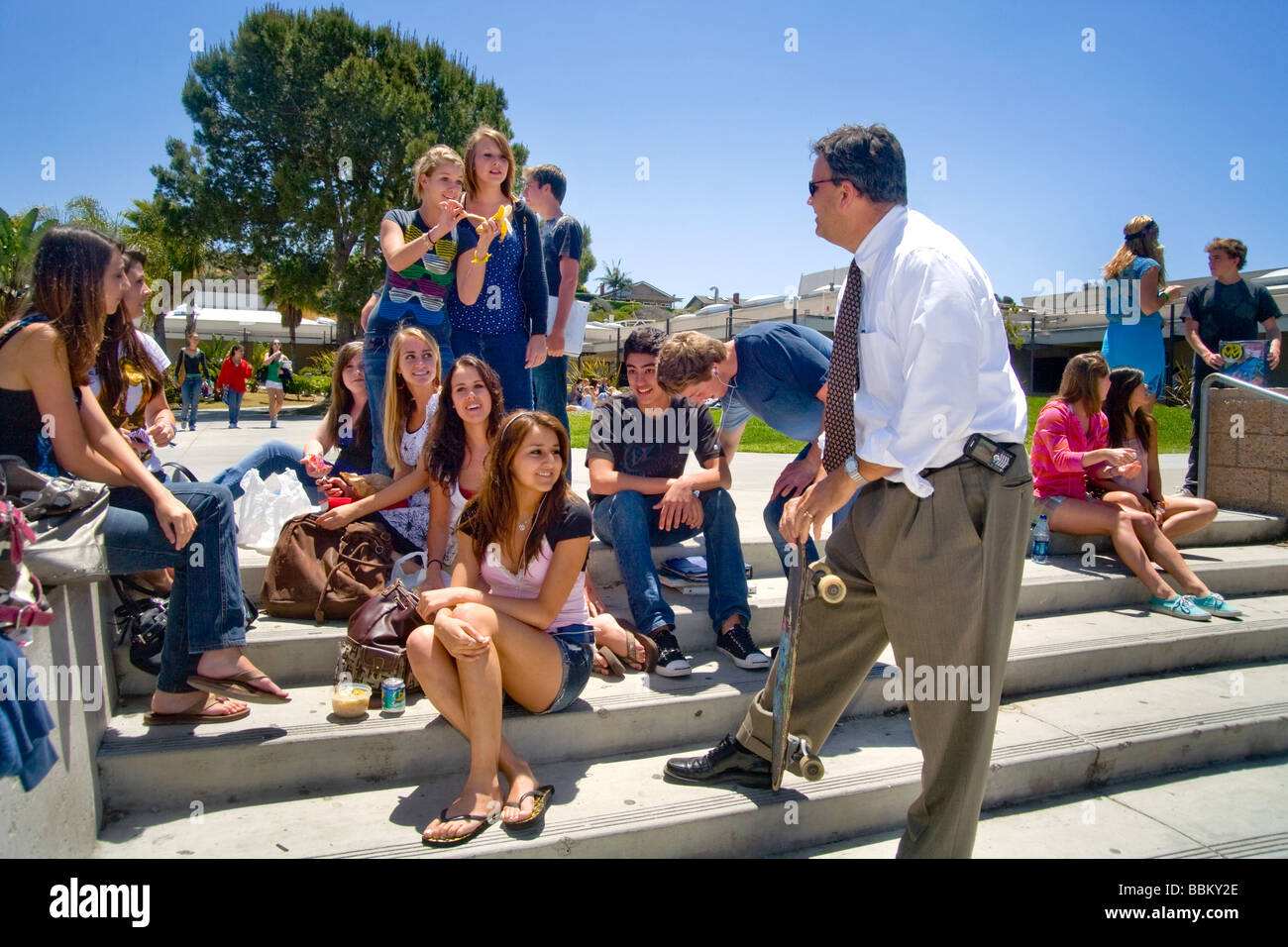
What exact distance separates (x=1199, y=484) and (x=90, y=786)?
283 inches

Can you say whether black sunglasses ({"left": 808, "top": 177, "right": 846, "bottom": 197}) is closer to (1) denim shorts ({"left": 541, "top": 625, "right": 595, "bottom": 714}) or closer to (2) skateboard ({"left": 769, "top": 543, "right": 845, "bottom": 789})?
(2) skateboard ({"left": 769, "top": 543, "right": 845, "bottom": 789})

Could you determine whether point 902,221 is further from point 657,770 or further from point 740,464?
point 740,464

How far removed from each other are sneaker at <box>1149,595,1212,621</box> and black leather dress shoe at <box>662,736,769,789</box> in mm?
3018

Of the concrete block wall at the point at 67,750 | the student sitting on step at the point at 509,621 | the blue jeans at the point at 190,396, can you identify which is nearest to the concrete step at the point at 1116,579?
the student sitting on step at the point at 509,621

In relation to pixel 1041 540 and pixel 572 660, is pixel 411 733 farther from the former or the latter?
pixel 1041 540

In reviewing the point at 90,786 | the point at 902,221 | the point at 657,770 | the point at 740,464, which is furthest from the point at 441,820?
the point at 740,464

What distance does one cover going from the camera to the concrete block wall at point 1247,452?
5.87 metres

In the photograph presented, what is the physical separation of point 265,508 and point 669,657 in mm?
2158

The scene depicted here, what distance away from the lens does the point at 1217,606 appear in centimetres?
447

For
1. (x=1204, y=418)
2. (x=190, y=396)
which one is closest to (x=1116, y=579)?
(x=1204, y=418)

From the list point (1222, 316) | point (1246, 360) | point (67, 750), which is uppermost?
point (1222, 316)

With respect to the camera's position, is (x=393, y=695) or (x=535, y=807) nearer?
(x=535, y=807)

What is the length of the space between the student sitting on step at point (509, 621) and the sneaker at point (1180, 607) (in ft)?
11.3
